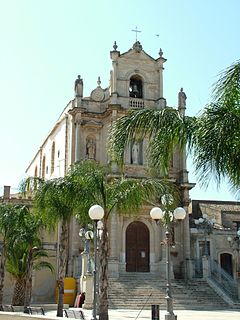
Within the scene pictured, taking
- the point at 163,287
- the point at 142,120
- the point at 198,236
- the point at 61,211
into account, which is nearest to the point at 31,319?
the point at 142,120

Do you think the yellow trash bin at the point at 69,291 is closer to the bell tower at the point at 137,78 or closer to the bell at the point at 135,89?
the bell tower at the point at 137,78

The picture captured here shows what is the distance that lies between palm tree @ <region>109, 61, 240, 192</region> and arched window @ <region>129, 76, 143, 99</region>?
25.2 metres

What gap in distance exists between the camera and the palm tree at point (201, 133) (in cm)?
1177

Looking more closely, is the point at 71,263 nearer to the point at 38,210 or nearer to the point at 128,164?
the point at 128,164

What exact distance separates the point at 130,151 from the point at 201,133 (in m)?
21.3

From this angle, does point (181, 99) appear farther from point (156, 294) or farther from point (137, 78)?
point (156, 294)

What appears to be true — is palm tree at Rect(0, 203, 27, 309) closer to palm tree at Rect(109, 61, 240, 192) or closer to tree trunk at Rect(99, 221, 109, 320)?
tree trunk at Rect(99, 221, 109, 320)

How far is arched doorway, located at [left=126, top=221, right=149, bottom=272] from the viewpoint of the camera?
113ft

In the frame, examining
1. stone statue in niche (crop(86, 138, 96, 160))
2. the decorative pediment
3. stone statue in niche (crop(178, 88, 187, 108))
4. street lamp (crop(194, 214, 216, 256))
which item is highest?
stone statue in niche (crop(178, 88, 187, 108))

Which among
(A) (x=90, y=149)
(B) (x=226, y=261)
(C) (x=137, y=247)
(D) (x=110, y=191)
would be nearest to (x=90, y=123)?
(A) (x=90, y=149)

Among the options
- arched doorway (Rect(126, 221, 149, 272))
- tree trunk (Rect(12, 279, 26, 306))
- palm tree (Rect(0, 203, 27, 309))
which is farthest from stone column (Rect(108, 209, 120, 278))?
palm tree (Rect(0, 203, 27, 309))

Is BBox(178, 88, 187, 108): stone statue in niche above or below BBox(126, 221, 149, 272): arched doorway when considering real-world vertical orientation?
above

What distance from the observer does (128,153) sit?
34.7m

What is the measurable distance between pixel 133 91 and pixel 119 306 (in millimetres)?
16304
